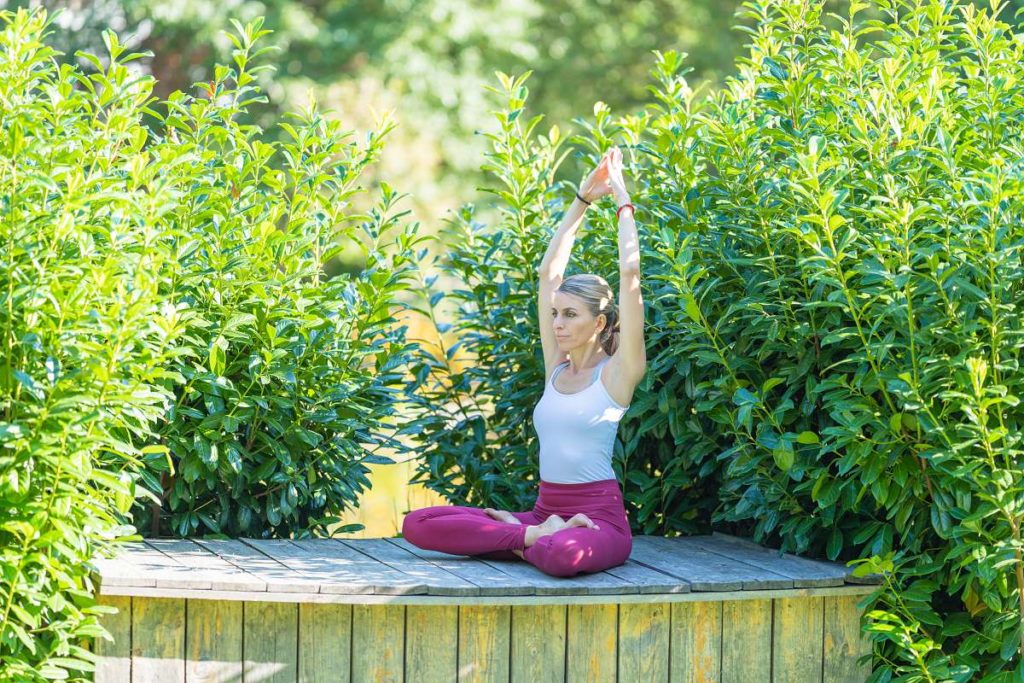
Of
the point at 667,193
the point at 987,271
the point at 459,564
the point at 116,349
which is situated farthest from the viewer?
the point at 667,193

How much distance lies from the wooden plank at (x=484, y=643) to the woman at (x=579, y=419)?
0.75 ft

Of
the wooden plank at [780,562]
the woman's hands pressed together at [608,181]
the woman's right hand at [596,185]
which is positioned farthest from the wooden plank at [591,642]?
the woman's right hand at [596,185]

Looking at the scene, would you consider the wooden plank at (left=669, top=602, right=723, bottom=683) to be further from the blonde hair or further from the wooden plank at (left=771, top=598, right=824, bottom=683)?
the blonde hair

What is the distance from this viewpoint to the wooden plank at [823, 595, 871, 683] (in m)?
3.73

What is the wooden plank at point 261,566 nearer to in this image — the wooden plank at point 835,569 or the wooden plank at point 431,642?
the wooden plank at point 431,642

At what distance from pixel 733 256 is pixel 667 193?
419 millimetres

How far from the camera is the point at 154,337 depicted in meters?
3.47

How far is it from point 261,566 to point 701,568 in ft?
4.37

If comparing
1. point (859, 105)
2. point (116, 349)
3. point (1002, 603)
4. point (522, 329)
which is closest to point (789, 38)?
point (859, 105)

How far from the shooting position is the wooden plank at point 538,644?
11.4 feet

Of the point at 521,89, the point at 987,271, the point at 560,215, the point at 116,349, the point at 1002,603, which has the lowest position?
the point at 1002,603

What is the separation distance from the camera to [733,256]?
4070 mm

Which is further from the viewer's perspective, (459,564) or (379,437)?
(379,437)

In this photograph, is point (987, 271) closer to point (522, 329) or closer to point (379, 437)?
point (522, 329)
